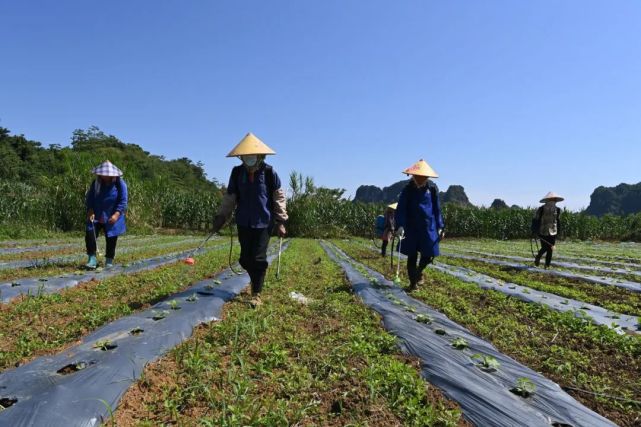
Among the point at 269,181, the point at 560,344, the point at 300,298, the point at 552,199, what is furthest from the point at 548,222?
the point at 269,181

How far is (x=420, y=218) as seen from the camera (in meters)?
6.71

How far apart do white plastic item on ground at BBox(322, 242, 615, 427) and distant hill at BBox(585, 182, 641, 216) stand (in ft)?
317

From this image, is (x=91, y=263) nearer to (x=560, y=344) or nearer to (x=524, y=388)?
(x=524, y=388)

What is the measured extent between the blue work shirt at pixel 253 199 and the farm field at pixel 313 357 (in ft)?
3.59

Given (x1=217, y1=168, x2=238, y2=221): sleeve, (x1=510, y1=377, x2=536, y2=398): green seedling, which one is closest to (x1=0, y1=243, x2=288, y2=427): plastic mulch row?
(x1=217, y1=168, x2=238, y2=221): sleeve

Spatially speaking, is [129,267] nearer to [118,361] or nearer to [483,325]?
[118,361]

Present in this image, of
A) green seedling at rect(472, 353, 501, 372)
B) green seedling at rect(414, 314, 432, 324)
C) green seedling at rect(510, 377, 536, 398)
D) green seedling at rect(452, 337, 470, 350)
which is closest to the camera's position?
green seedling at rect(510, 377, 536, 398)

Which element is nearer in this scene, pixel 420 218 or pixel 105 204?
pixel 420 218

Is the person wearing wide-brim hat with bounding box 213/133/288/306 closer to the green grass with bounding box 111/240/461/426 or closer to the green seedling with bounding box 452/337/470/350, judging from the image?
the green grass with bounding box 111/240/461/426

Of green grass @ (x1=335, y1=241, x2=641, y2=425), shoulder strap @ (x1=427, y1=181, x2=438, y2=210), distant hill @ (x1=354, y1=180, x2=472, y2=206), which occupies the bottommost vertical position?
green grass @ (x1=335, y1=241, x2=641, y2=425)

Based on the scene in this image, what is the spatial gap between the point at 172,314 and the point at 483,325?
3644 millimetres

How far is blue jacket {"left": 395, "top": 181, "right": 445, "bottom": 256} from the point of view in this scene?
6.67 m

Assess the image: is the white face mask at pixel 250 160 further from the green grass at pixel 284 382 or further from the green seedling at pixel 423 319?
the green seedling at pixel 423 319

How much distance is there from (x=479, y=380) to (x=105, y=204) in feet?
22.9
